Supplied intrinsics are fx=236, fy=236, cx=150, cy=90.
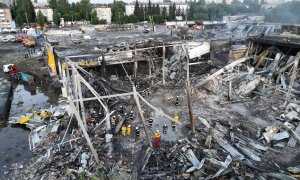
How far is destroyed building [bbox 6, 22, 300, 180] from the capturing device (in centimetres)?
927

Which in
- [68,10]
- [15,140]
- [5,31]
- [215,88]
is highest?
[68,10]

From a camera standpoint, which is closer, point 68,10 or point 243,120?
point 243,120

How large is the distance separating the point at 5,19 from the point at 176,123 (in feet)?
230

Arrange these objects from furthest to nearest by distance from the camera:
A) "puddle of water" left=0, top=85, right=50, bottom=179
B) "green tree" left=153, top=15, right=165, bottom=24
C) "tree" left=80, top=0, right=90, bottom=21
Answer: "tree" left=80, top=0, right=90, bottom=21, "green tree" left=153, top=15, right=165, bottom=24, "puddle of water" left=0, top=85, right=50, bottom=179

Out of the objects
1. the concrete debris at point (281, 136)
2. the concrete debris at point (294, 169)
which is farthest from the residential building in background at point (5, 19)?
the concrete debris at point (294, 169)

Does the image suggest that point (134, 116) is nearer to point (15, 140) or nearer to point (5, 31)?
point (15, 140)

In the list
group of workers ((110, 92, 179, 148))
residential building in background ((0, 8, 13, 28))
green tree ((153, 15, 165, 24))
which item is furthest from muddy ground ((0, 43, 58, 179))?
residential building in background ((0, 8, 13, 28))

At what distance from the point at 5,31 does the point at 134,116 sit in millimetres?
54094

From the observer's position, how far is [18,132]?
13117mm

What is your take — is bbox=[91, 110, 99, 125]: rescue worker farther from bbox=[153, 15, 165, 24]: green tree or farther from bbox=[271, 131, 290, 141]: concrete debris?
bbox=[153, 15, 165, 24]: green tree

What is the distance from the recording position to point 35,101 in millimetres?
17453

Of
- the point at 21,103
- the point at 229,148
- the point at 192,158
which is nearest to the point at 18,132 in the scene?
the point at 21,103

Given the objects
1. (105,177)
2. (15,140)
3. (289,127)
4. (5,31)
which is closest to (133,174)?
(105,177)

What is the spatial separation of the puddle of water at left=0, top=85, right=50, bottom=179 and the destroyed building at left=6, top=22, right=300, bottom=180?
0.50 meters
